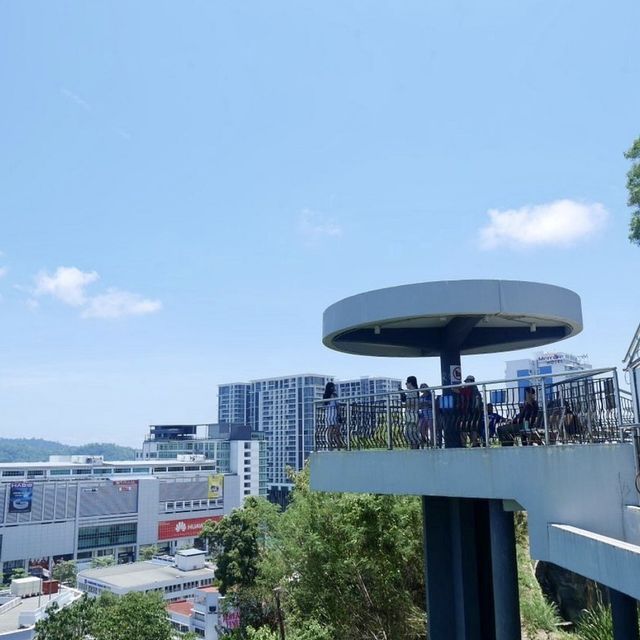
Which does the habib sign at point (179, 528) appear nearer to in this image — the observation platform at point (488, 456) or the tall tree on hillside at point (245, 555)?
the tall tree on hillside at point (245, 555)

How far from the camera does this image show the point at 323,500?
1745 cm

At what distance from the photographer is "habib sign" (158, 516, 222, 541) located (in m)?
95.3

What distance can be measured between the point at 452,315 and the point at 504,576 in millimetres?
3642

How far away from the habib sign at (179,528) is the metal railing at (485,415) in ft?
304

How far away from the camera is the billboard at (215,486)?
4094 inches

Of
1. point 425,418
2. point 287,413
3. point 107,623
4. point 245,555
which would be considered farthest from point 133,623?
point 287,413

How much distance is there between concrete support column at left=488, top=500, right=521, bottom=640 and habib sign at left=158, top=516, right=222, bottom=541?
309 ft

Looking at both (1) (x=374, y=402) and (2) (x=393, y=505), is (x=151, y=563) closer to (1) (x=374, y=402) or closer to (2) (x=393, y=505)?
(2) (x=393, y=505)

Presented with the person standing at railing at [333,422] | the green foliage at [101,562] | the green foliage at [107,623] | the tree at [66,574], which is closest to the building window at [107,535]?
the green foliage at [101,562]

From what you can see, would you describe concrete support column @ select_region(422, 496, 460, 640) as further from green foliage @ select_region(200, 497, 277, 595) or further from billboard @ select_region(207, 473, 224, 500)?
billboard @ select_region(207, 473, 224, 500)

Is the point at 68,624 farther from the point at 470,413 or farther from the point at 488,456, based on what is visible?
the point at 488,456

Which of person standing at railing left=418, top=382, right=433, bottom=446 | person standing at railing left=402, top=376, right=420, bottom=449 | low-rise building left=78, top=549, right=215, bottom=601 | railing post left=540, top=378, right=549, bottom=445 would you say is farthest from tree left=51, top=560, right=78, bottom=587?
railing post left=540, top=378, right=549, bottom=445

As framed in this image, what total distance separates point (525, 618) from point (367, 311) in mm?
10156

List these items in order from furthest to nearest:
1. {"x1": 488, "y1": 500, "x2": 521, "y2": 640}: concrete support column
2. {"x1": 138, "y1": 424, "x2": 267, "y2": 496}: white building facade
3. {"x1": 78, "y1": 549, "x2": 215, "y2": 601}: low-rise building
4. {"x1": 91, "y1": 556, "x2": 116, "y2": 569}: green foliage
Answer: {"x1": 138, "y1": 424, "x2": 267, "y2": 496}: white building facade → {"x1": 91, "y1": 556, "x2": 116, "y2": 569}: green foliage → {"x1": 78, "y1": 549, "x2": 215, "y2": 601}: low-rise building → {"x1": 488, "y1": 500, "x2": 521, "y2": 640}: concrete support column
